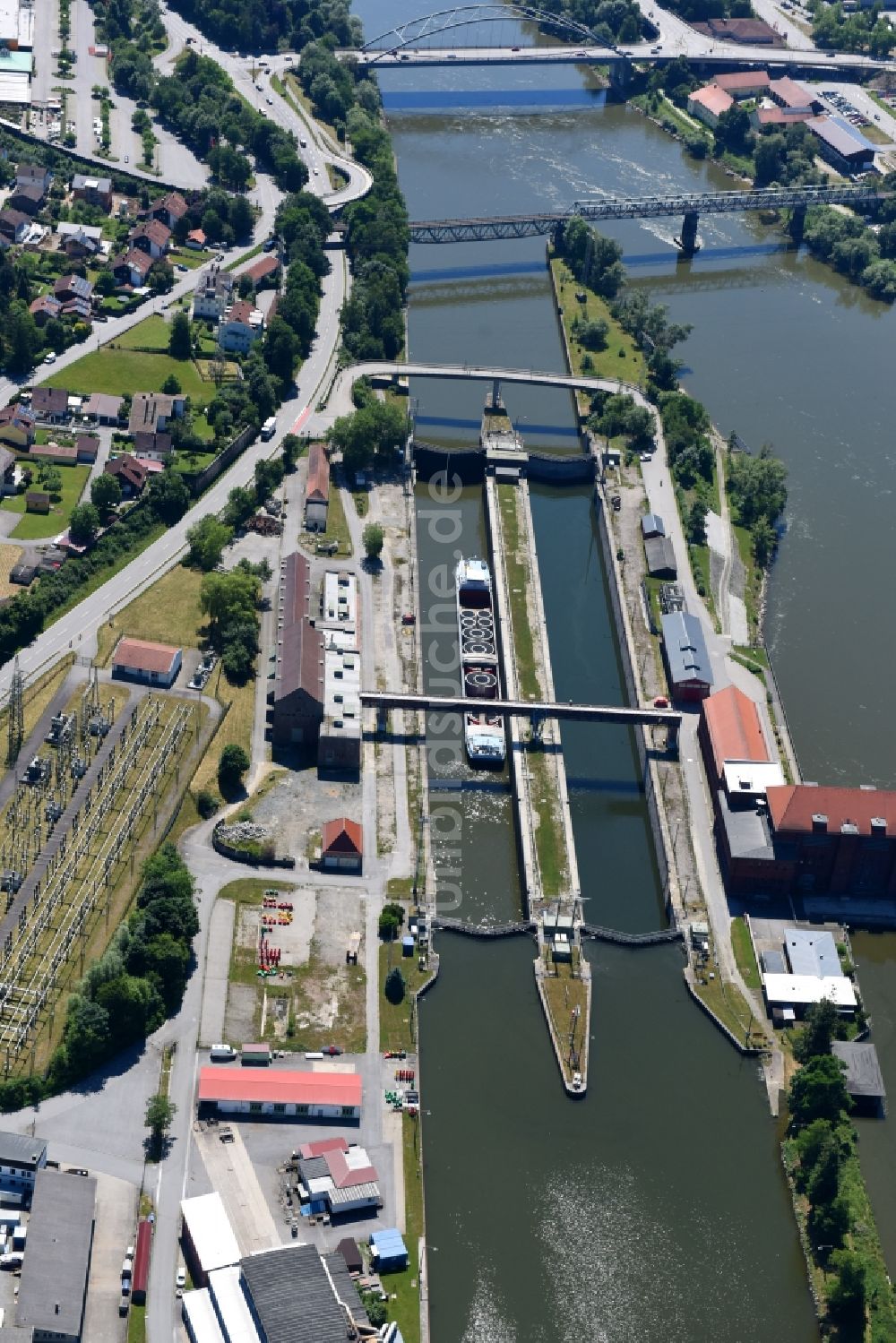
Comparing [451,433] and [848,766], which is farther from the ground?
[451,433]

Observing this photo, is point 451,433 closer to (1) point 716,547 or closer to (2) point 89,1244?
(1) point 716,547

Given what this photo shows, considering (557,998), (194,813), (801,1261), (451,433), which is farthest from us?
(451,433)

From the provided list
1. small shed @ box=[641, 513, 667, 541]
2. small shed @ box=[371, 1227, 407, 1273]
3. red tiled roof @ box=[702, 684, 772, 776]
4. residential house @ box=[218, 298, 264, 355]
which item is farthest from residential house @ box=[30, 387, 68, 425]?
small shed @ box=[371, 1227, 407, 1273]

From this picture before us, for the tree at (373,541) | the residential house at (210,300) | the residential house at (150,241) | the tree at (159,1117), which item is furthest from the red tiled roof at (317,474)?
the tree at (159,1117)

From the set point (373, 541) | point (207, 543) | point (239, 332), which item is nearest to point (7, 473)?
point (207, 543)

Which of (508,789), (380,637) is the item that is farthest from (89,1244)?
(380,637)

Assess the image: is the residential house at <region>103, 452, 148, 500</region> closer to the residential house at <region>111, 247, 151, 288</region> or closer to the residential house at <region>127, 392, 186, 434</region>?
the residential house at <region>127, 392, 186, 434</region>
